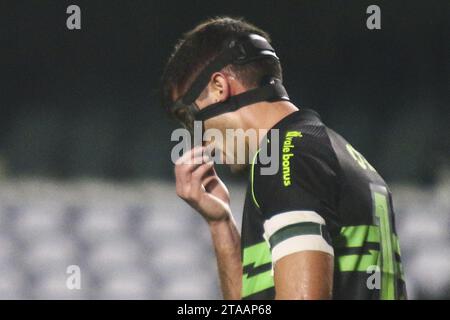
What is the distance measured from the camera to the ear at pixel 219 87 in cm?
213

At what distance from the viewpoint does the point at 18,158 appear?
5.01m

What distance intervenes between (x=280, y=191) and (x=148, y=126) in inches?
133

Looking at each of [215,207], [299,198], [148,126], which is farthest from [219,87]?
[148,126]

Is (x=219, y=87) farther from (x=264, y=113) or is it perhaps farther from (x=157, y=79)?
(x=157, y=79)

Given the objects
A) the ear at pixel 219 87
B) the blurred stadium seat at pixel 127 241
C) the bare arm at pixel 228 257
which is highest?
the ear at pixel 219 87

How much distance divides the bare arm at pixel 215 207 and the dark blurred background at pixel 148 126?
2.42 meters

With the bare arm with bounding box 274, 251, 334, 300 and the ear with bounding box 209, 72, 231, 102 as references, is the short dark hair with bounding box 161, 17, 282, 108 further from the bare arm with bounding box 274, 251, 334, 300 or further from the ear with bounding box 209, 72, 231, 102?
the bare arm with bounding box 274, 251, 334, 300

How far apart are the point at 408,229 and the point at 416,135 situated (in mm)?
570

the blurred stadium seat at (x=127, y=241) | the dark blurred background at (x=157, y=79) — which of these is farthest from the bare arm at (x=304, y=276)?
the dark blurred background at (x=157, y=79)

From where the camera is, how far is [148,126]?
5074 millimetres

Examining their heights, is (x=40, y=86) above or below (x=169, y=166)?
above

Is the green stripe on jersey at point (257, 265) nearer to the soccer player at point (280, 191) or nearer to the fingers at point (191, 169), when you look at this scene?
the soccer player at point (280, 191)
